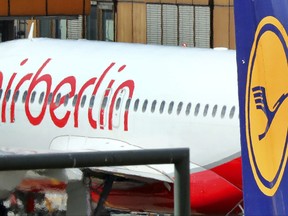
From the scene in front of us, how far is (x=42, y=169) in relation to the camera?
21.8 feet

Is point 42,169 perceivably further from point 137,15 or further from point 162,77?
point 137,15

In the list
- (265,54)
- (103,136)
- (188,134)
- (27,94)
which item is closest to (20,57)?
(27,94)

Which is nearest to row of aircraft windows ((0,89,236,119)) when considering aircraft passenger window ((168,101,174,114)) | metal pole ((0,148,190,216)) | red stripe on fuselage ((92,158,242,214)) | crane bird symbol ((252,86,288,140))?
aircraft passenger window ((168,101,174,114))

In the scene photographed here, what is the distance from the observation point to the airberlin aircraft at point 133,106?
21188mm

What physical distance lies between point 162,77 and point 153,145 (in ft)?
3.94

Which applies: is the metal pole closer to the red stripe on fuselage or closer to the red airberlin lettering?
the red stripe on fuselage

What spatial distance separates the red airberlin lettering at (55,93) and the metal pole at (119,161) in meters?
15.4

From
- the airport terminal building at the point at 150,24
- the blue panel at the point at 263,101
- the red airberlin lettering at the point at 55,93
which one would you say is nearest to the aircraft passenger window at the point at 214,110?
the red airberlin lettering at the point at 55,93

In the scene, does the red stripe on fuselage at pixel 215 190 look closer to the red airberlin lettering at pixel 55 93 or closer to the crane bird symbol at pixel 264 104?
the red airberlin lettering at pixel 55 93

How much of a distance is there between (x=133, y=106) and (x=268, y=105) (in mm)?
13687

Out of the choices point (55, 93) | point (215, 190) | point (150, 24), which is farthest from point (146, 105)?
point (150, 24)

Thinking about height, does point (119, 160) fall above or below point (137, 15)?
below

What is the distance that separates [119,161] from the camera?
666cm

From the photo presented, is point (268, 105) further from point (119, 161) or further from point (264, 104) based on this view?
point (119, 161)
